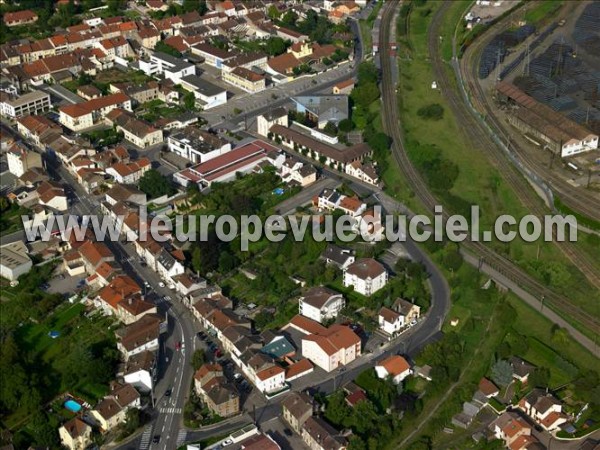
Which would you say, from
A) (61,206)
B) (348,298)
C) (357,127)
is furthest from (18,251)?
(357,127)

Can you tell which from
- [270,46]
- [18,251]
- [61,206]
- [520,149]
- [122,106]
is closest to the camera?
[18,251]

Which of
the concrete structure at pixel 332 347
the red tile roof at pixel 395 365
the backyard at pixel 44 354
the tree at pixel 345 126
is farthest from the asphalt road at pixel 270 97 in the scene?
the red tile roof at pixel 395 365

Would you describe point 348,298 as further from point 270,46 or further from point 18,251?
point 270,46

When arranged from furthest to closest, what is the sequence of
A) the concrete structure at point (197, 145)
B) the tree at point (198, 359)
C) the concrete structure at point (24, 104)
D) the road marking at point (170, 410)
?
the concrete structure at point (24, 104), the concrete structure at point (197, 145), the tree at point (198, 359), the road marking at point (170, 410)

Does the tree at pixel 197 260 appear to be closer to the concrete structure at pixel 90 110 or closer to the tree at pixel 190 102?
the concrete structure at pixel 90 110

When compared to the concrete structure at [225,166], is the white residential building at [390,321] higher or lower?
lower

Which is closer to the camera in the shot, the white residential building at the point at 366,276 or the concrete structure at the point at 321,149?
the white residential building at the point at 366,276

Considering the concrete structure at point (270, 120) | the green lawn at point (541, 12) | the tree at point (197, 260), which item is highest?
the green lawn at point (541, 12)

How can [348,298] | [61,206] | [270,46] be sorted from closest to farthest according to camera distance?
1. [348,298]
2. [61,206]
3. [270,46]
